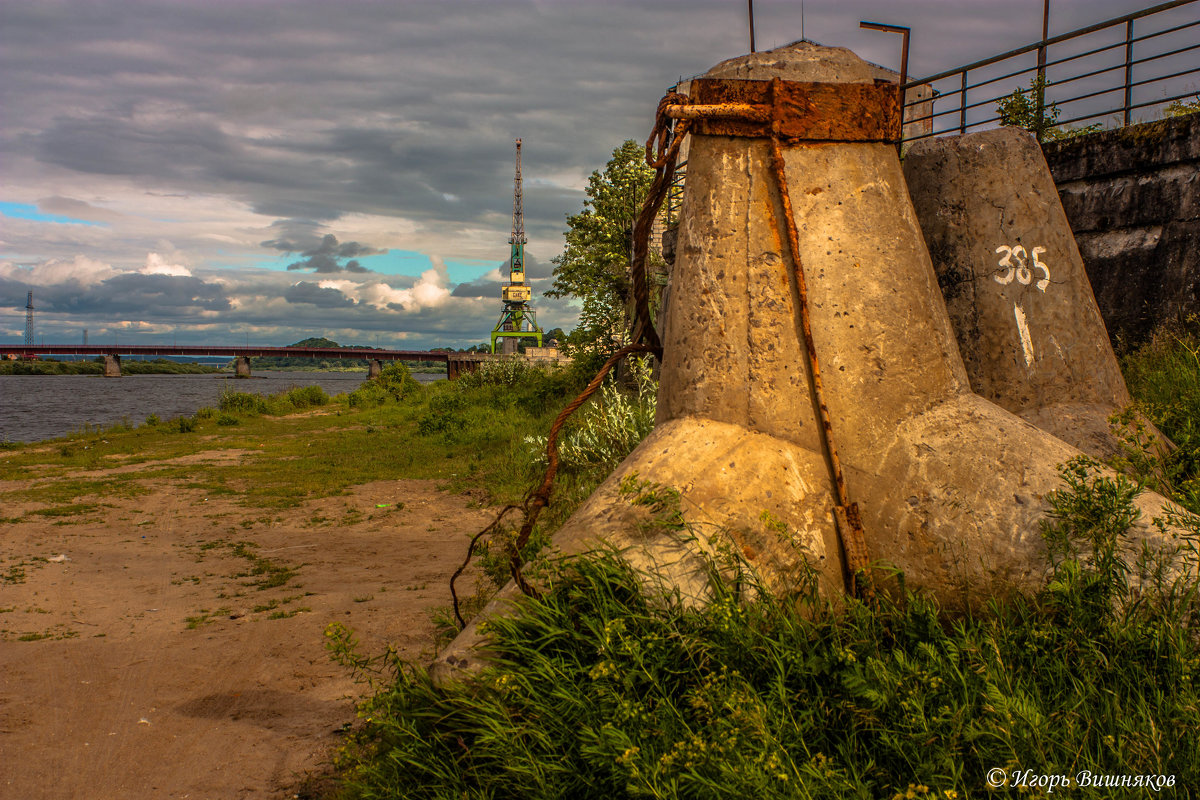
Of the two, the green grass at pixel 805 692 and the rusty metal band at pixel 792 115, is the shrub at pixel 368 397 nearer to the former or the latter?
the rusty metal band at pixel 792 115

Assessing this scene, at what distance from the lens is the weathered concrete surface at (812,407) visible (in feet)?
7.98

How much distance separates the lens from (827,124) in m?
2.75

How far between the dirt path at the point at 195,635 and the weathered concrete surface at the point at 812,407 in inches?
57.9

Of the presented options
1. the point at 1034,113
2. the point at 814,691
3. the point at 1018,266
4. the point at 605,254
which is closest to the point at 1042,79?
the point at 1034,113

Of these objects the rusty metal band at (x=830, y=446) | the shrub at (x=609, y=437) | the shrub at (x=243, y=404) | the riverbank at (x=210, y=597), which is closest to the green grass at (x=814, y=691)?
the rusty metal band at (x=830, y=446)

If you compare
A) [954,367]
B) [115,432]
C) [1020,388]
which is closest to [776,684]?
[954,367]

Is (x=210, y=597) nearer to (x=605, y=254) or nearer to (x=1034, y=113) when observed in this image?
(x=1034, y=113)

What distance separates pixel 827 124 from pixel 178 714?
154 inches

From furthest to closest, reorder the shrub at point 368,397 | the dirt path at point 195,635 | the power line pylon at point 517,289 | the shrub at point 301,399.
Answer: the power line pylon at point 517,289, the shrub at point 368,397, the shrub at point 301,399, the dirt path at point 195,635

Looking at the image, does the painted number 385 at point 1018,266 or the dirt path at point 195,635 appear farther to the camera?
the painted number 385 at point 1018,266

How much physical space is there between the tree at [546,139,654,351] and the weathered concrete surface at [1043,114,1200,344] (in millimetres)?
12643

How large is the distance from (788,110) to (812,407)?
1.14 meters

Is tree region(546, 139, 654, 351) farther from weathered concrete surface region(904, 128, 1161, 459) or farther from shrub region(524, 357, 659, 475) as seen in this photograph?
weathered concrete surface region(904, 128, 1161, 459)

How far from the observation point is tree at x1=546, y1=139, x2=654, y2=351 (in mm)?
19828
